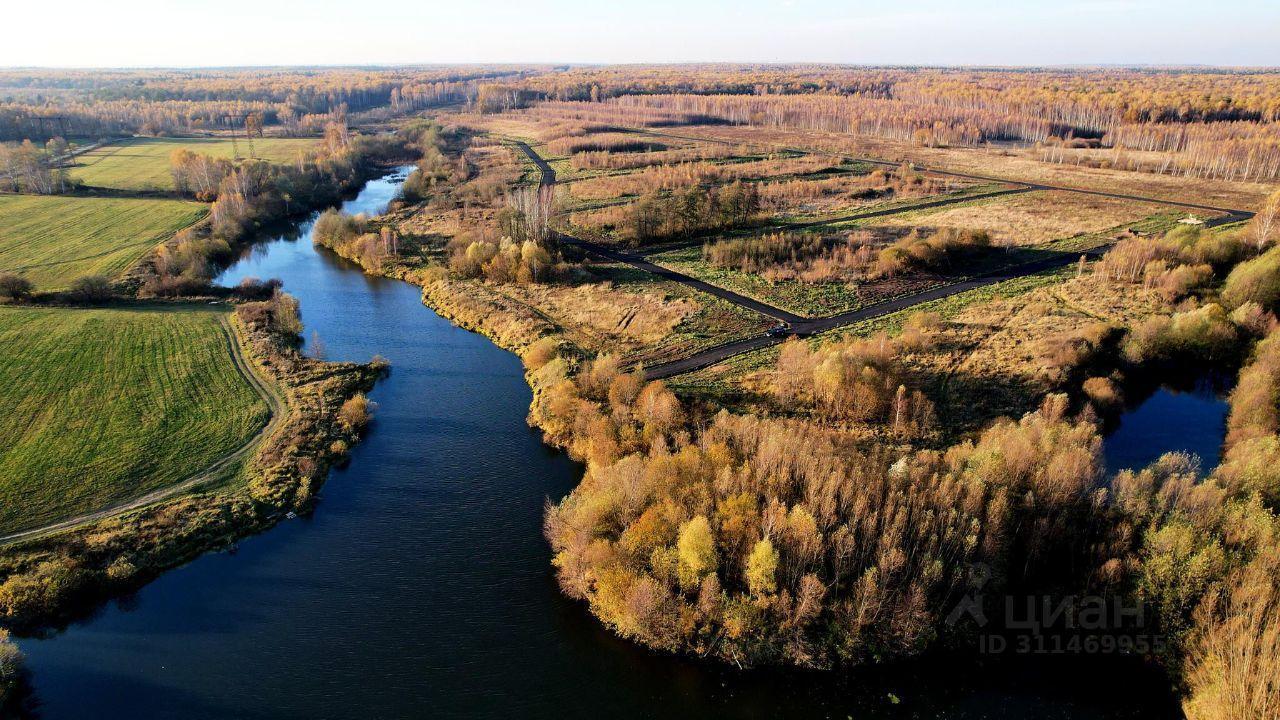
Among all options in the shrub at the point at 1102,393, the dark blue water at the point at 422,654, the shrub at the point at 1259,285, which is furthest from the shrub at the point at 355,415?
the shrub at the point at 1259,285

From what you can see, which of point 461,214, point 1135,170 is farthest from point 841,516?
point 1135,170

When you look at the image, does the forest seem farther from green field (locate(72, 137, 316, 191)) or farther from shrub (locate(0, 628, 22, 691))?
green field (locate(72, 137, 316, 191))

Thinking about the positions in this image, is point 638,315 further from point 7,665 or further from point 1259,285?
point 1259,285

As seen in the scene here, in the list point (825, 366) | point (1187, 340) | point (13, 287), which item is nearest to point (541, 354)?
point (825, 366)

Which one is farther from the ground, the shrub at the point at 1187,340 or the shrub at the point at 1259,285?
the shrub at the point at 1259,285

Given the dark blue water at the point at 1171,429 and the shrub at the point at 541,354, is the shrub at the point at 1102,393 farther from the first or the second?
the shrub at the point at 541,354

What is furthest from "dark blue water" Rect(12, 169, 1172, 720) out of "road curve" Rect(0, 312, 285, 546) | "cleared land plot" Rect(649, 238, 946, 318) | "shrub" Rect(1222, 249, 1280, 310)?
"shrub" Rect(1222, 249, 1280, 310)
